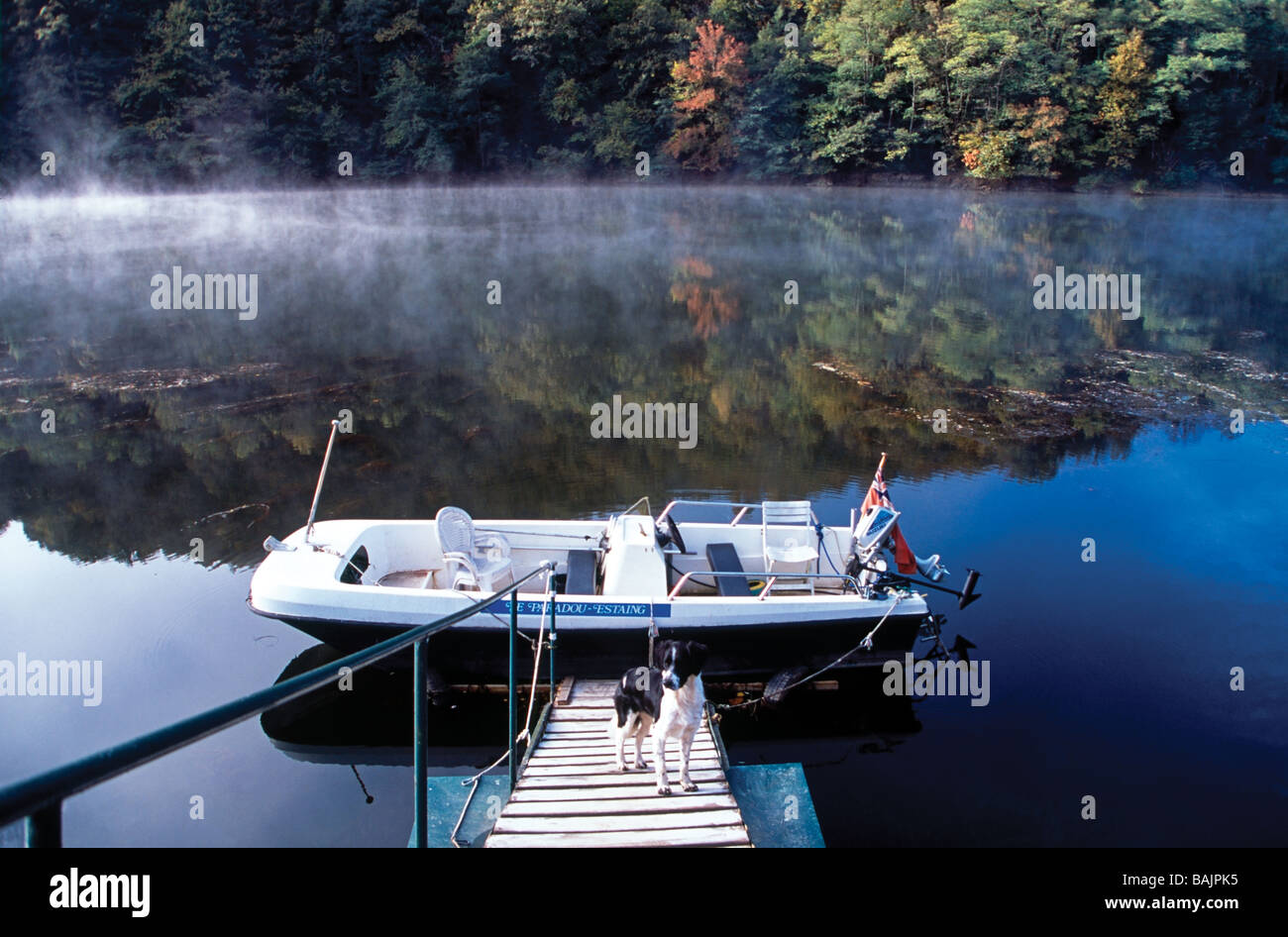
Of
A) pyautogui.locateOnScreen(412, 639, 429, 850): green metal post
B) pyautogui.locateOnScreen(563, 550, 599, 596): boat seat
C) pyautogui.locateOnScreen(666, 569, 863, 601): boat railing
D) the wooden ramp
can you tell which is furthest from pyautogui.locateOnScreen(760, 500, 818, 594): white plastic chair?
pyautogui.locateOnScreen(412, 639, 429, 850): green metal post

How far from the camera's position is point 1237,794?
26.0ft

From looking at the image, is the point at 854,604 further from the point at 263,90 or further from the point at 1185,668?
the point at 263,90

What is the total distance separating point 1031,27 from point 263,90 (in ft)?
98.8

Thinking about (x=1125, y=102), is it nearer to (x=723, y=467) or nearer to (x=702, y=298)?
(x=702, y=298)

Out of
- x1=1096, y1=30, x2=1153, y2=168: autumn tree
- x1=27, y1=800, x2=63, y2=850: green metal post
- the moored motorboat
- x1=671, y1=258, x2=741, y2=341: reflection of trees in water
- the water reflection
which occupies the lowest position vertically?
the water reflection

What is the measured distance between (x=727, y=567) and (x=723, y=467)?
16.8ft

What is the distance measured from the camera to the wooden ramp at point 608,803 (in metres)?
5.27

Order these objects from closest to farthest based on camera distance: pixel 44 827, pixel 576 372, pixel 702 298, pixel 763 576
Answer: pixel 44 827, pixel 763 576, pixel 576 372, pixel 702 298

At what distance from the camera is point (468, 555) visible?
9484mm

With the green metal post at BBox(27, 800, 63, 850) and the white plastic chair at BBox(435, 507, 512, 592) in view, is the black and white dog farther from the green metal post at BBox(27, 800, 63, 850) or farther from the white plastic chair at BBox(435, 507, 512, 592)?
the green metal post at BBox(27, 800, 63, 850)

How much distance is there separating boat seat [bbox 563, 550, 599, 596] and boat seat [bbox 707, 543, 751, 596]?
115 centimetres

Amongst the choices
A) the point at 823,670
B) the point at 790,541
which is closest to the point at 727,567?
the point at 790,541

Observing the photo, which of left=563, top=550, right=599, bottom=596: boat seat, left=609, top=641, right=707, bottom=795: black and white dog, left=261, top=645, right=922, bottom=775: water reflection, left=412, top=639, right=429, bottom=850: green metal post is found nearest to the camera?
left=412, top=639, right=429, bottom=850: green metal post

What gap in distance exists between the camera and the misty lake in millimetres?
8172
